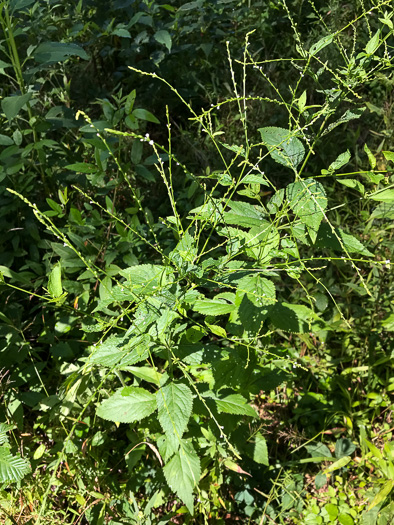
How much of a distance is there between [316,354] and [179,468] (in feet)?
3.40

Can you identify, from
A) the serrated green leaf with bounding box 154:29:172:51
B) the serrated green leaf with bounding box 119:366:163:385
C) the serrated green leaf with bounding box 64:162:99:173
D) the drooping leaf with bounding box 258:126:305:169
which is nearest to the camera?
the drooping leaf with bounding box 258:126:305:169

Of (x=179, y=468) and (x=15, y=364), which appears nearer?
(x=179, y=468)

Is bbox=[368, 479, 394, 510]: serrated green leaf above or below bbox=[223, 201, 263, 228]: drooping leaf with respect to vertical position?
below

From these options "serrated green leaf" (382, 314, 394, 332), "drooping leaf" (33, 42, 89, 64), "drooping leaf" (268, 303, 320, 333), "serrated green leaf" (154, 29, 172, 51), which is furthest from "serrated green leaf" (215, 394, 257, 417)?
"serrated green leaf" (154, 29, 172, 51)

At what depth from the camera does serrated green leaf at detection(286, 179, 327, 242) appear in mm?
1437

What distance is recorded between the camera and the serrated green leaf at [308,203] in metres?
1.44

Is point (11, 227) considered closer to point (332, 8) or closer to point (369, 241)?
point (369, 241)

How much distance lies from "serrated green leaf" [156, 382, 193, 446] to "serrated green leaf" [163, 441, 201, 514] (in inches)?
6.7

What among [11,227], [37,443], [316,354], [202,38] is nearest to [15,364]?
[37,443]

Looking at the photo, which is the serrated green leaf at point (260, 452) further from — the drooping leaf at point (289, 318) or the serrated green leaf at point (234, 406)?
the drooping leaf at point (289, 318)

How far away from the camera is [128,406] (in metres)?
1.63

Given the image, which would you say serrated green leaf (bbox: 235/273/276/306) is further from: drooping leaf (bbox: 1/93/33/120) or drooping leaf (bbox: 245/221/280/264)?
drooping leaf (bbox: 1/93/33/120)

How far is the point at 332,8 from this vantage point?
10.3ft

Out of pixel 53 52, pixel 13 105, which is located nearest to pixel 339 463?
pixel 13 105
